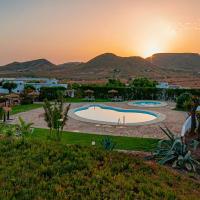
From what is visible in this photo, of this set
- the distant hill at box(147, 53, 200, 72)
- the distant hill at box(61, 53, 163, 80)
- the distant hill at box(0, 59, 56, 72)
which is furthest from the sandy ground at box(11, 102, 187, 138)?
the distant hill at box(0, 59, 56, 72)

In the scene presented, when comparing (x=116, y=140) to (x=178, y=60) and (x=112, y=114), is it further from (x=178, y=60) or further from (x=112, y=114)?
(x=178, y=60)

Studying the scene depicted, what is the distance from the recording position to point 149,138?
14508 millimetres

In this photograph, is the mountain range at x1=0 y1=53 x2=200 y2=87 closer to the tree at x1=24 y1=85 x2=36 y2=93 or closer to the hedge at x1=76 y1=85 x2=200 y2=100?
the hedge at x1=76 y1=85 x2=200 y2=100

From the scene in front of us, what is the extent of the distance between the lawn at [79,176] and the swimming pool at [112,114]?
1443 centimetres

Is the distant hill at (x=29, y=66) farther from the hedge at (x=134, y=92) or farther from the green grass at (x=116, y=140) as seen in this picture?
the green grass at (x=116, y=140)

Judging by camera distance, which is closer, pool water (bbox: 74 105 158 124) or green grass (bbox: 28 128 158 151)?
green grass (bbox: 28 128 158 151)

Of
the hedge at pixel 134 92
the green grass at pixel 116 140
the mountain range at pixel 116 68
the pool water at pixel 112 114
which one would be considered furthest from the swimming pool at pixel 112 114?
the mountain range at pixel 116 68

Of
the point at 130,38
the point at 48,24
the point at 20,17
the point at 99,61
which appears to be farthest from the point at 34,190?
the point at 99,61

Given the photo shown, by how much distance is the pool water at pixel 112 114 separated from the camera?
22.9 m

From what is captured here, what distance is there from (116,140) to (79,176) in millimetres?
8741

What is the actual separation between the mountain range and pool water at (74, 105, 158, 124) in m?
69.3

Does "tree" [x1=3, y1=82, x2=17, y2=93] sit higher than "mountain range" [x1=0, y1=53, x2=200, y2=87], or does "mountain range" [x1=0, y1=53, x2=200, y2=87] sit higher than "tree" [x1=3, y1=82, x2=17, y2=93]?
"mountain range" [x1=0, y1=53, x2=200, y2=87]

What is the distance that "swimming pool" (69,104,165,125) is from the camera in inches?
890

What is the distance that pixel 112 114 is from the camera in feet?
82.7
